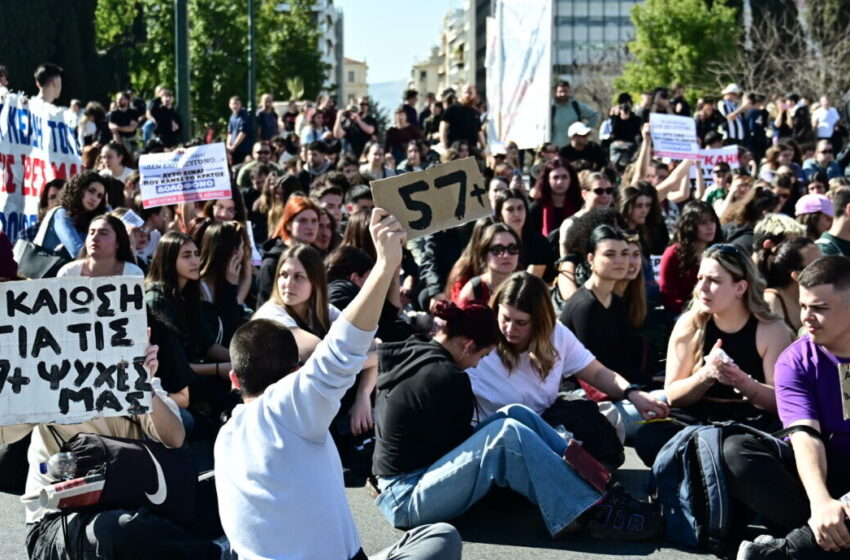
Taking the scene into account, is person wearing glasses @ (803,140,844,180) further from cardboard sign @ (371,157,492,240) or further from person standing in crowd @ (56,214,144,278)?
cardboard sign @ (371,157,492,240)

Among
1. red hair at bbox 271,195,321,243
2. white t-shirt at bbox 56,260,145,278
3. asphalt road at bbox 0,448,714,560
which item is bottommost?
asphalt road at bbox 0,448,714,560

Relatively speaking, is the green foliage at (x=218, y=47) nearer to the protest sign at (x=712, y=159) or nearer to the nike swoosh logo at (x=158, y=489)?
the protest sign at (x=712, y=159)

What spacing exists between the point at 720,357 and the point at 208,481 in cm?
253

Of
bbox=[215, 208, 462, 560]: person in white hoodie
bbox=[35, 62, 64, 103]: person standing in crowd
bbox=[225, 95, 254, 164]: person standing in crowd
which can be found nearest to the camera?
bbox=[215, 208, 462, 560]: person in white hoodie

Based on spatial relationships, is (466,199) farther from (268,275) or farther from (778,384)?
(268,275)

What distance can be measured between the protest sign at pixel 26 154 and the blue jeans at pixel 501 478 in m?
4.54

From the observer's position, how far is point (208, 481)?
5.64 m

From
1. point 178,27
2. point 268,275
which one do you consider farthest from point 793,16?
point 268,275

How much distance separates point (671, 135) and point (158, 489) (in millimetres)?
10267

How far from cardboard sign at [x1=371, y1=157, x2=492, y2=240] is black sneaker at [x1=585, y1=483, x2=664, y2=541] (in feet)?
6.12

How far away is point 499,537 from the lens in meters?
6.10

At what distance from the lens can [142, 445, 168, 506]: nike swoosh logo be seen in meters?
5.10

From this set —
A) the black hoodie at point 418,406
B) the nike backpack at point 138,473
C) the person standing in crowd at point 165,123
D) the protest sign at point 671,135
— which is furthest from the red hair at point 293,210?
the person standing in crowd at point 165,123

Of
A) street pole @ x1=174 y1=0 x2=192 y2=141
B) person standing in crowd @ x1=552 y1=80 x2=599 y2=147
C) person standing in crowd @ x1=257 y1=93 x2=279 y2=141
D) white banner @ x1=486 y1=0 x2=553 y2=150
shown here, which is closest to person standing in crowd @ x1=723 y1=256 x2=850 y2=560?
white banner @ x1=486 y1=0 x2=553 y2=150
